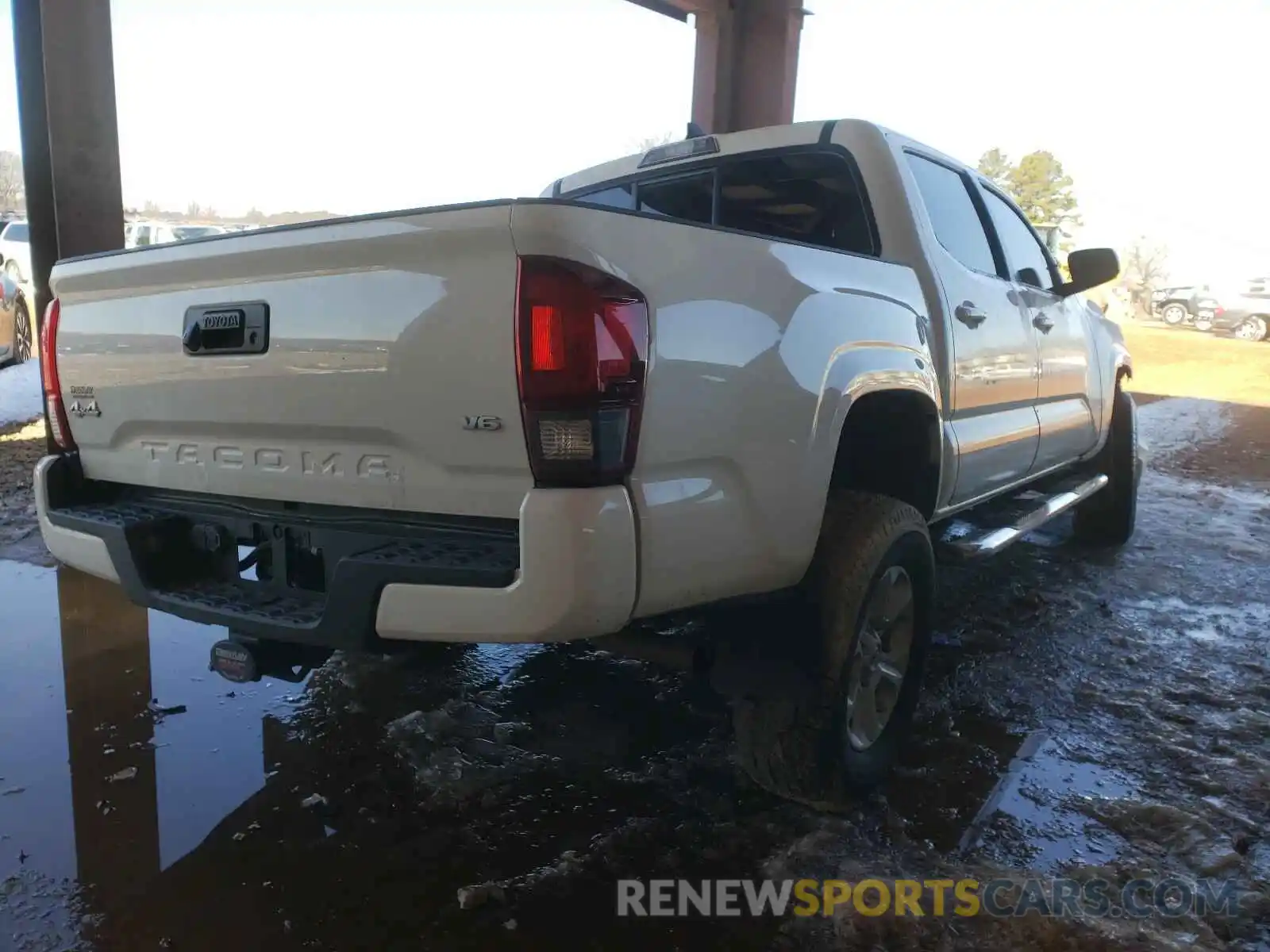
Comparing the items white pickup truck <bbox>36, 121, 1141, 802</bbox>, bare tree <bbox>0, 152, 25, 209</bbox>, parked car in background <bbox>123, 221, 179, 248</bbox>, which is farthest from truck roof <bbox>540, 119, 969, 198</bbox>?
bare tree <bbox>0, 152, 25, 209</bbox>

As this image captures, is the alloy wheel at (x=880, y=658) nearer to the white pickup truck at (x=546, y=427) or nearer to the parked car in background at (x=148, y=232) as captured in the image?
the white pickup truck at (x=546, y=427)

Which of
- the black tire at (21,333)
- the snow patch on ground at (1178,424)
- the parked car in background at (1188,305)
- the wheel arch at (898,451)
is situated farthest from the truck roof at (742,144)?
the parked car in background at (1188,305)

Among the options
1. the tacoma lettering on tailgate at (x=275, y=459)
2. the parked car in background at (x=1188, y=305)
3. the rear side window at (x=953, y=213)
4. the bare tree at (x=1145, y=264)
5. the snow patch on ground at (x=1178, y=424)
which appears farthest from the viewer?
the bare tree at (x=1145, y=264)

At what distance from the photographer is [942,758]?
3.09m

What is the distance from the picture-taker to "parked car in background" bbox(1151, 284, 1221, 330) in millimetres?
25688

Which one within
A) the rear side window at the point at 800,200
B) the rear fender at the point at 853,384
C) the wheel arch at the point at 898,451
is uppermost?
the rear side window at the point at 800,200

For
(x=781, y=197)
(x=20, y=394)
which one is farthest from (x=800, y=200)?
(x=20, y=394)

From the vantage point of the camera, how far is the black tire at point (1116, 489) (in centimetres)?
568

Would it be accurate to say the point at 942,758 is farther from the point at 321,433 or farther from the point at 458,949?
the point at 321,433

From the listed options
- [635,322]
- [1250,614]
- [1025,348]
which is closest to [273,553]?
[635,322]

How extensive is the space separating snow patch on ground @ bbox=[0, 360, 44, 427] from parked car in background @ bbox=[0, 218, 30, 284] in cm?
278

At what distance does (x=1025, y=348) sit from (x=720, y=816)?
250 centimetres

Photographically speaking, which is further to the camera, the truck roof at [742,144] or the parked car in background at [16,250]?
the parked car in background at [16,250]

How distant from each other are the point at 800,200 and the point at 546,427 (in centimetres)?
211
